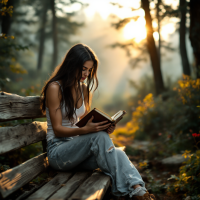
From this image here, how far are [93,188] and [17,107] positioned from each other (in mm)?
1123

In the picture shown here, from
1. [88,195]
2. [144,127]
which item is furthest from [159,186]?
[144,127]

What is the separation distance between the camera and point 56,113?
231 cm

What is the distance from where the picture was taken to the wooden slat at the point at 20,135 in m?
1.84

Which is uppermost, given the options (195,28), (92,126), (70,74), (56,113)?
(195,28)

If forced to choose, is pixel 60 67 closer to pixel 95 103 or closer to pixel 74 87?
pixel 74 87

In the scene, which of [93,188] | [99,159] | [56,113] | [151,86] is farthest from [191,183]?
[151,86]

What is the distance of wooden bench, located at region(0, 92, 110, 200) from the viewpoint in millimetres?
1658

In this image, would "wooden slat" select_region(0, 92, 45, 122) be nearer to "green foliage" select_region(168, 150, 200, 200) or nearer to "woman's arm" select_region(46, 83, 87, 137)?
"woman's arm" select_region(46, 83, 87, 137)

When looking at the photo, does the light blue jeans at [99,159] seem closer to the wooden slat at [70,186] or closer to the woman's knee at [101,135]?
the woman's knee at [101,135]

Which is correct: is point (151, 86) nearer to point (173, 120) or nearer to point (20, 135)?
point (173, 120)

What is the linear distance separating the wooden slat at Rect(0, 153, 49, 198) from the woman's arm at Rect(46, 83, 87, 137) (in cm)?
37

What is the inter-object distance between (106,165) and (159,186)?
4.26ft

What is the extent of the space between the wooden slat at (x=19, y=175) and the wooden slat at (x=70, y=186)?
355 millimetres

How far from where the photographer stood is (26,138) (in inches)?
87.0
